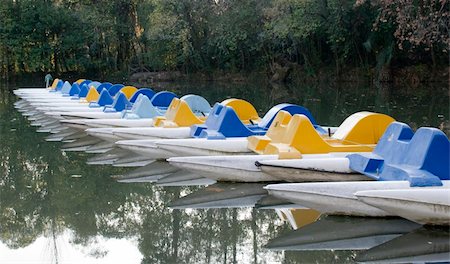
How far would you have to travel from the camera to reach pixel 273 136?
651 cm

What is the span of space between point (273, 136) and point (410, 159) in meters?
1.89

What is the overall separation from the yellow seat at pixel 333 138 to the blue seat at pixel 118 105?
4852mm

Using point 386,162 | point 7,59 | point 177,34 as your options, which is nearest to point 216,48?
point 177,34

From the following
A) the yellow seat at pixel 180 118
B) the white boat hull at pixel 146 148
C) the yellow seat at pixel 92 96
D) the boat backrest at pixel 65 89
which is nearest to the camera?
the white boat hull at pixel 146 148

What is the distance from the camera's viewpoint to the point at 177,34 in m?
30.3

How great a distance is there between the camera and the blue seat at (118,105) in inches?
409

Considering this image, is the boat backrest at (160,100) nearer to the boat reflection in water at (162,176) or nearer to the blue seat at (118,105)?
the blue seat at (118,105)

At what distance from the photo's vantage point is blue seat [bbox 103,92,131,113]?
10398 mm

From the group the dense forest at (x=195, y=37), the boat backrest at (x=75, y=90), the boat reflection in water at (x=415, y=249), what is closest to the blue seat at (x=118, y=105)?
the boat backrest at (x=75, y=90)

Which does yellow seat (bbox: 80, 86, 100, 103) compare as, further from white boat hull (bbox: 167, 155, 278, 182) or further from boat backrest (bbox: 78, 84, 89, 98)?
white boat hull (bbox: 167, 155, 278, 182)

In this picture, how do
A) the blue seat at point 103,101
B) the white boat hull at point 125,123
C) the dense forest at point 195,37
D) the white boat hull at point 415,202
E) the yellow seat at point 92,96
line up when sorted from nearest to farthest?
the white boat hull at point 415,202
the white boat hull at point 125,123
the blue seat at point 103,101
the yellow seat at point 92,96
the dense forest at point 195,37

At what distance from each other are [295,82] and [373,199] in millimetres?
24115

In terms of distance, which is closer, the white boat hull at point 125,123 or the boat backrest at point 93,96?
the white boat hull at point 125,123

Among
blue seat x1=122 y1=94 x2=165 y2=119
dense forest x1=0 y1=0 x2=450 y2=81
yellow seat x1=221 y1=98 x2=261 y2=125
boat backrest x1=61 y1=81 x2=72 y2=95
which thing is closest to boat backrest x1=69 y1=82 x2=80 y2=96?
boat backrest x1=61 y1=81 x2=72 y2=95
